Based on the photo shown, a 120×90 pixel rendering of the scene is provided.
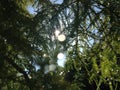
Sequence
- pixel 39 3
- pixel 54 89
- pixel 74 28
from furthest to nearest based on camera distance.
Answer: pixel 54 89 → pixel 39 3 → pixel 74 28

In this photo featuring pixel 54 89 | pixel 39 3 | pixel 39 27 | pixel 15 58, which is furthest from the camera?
pixel 54 89

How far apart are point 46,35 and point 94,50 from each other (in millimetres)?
689

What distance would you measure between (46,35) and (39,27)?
5.7 inches

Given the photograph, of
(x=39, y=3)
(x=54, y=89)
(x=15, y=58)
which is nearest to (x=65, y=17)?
(x=39, y=3)

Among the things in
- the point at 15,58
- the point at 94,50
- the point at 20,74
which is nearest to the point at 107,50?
the point at 94,50

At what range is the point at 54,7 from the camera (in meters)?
3.50

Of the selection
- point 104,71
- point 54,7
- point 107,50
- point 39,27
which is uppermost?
point 54,7

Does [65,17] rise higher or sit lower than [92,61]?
higher

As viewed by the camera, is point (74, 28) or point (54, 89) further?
point (54, 89)

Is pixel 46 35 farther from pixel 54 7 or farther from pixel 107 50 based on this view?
pixel 107 50

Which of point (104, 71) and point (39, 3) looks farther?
point (39, 3)

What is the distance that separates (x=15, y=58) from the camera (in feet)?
14.7

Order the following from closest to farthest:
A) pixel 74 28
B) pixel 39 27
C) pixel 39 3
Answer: pixel 74 28 → pixel 39 27 → pixel 39 3

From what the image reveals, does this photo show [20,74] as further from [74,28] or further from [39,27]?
[74,28]
